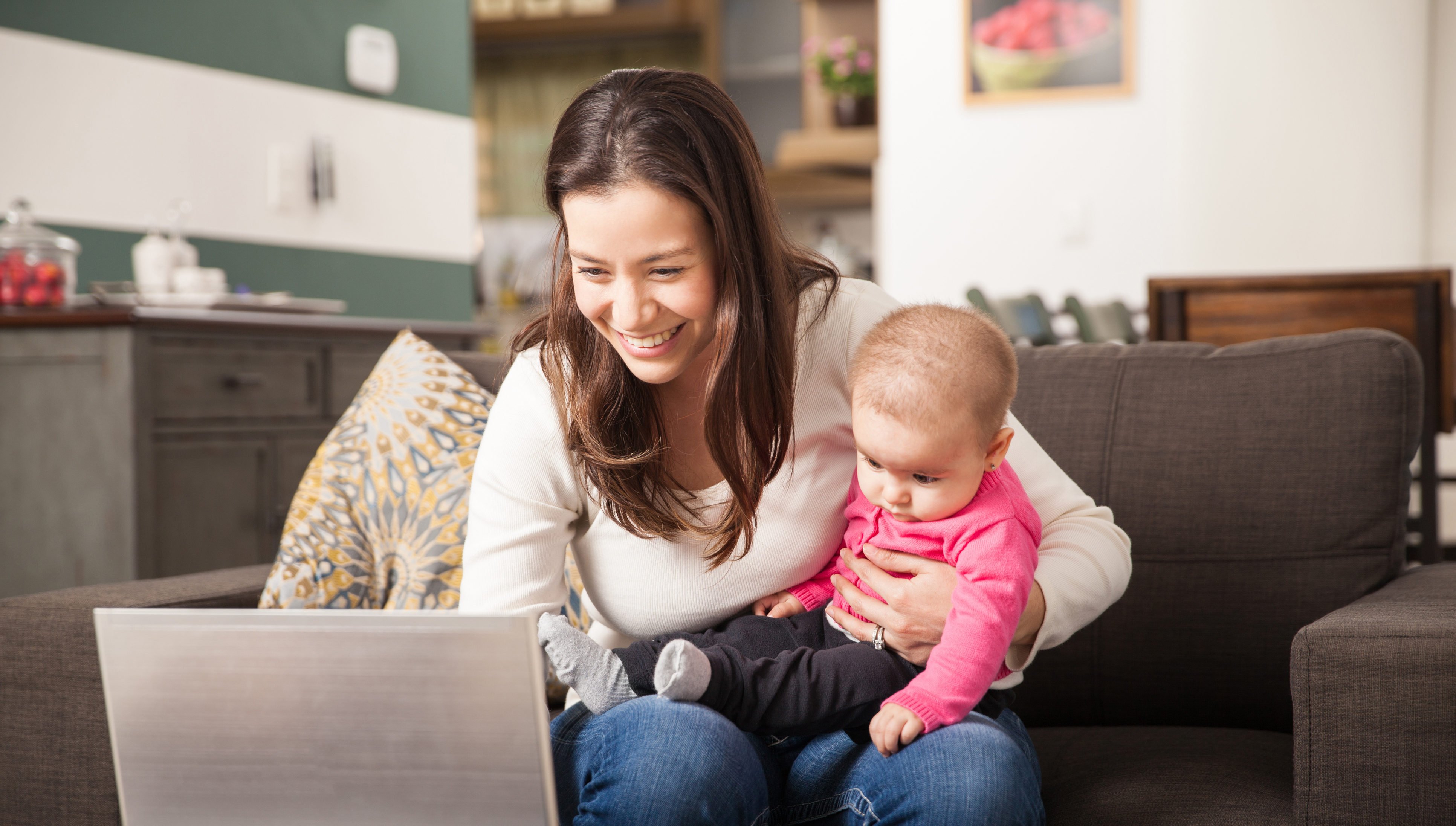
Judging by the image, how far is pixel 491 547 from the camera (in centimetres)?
123

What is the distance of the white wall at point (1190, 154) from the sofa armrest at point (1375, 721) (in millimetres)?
3326

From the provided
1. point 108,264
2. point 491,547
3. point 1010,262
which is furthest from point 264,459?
point 1010,262

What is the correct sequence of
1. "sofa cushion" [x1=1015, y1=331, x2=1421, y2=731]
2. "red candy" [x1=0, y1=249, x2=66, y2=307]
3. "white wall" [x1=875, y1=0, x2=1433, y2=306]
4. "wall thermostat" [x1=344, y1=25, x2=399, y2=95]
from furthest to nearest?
"white wall" [x1=875, y1=0, x2=1433, y2=306] → "wall thermostat" [x1=344, y1=25, x2=399, y2=95] → "red candy" [x1=0, y1=249, x2=66, y2=307] → "sofa cushion" [x1=1015, y1=331, x2=1421, y2=731]

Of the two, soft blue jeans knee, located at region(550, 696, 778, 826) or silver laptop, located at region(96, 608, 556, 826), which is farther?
soft blue jeans knee, located at region(550, 696, 778, 826)

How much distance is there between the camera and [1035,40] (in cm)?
428

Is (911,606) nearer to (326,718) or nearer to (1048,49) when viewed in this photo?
(326,718)

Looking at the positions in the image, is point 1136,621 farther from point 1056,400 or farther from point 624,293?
point 624,293

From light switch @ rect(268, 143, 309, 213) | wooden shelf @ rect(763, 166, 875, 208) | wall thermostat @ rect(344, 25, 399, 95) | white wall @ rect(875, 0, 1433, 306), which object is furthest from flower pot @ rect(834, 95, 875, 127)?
light switch @ rect(268, 143, 309, 213)

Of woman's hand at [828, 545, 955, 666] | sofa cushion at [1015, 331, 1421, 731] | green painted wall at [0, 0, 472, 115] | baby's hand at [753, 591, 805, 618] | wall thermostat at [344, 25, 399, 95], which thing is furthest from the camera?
wall thermostat at [344, 25, 399, 95]

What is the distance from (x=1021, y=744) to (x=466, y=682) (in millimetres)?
571

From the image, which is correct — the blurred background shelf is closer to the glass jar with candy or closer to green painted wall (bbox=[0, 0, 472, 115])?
green painted wall (bbox=[0, 0, 472, 115])

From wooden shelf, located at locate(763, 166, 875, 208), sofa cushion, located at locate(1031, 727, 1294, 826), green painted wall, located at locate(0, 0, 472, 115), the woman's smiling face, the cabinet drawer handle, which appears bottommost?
sofa cushion, located at locate(1031, 727, 1294, 826)

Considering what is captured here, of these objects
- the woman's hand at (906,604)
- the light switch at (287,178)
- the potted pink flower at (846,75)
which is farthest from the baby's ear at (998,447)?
the potted pink flower at (846,75)

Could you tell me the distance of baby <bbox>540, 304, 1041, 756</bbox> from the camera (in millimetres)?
1083
